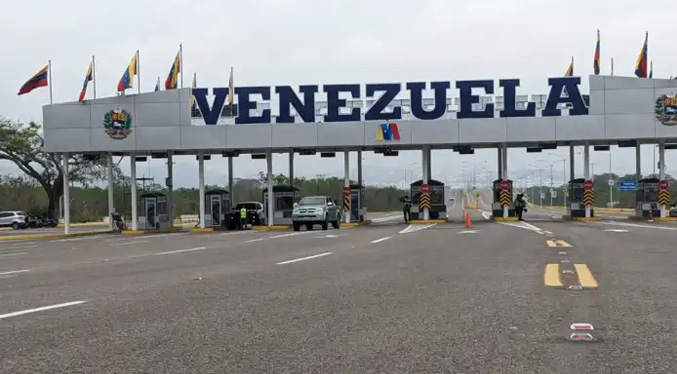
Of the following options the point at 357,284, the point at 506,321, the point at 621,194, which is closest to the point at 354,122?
the point at 357,284

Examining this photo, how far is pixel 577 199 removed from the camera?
47688 millimetres

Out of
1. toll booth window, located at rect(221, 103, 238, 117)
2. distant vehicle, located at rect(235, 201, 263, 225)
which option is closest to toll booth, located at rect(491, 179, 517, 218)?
distant vehicle, located at rect(235, 201, 263, 225)

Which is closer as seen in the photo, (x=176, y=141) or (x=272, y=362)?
(x=272, y=362)

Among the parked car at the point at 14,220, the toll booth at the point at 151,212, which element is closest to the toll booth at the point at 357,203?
the toll booth at the point at 151,212

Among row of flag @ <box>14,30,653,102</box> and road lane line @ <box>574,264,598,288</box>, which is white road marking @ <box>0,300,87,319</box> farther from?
row of flag @ <box>14,30,653,102</box>

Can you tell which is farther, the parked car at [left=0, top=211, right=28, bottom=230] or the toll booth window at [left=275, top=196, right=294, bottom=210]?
the parked car at [left=0, top=211, right=28, bottom=230]

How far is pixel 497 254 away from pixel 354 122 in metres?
27.0

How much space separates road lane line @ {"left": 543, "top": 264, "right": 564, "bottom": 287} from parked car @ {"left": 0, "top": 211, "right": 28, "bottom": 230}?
58322 mm

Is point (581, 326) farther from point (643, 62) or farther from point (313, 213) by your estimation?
point (643, 62)

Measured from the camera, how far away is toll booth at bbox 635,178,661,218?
154ft

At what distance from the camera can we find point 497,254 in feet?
58.1

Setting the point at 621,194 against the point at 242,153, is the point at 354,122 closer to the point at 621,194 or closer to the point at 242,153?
the point at 242,153

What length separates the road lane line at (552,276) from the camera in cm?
1119

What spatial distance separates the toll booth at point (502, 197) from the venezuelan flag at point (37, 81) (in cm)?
2824
